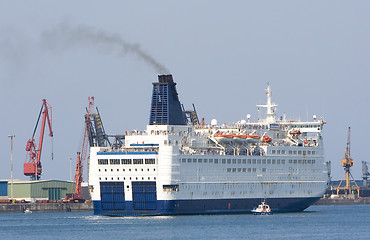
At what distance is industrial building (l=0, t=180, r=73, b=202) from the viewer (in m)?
176

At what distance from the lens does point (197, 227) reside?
10844 cm

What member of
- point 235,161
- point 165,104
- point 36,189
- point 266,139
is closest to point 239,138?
point 235,161

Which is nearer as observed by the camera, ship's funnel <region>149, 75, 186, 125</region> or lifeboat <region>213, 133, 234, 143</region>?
ship's funnel <region>149, 75, 186, 125</region>

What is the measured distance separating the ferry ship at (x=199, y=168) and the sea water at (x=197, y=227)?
1797 mm

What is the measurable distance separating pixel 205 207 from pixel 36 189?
194ft

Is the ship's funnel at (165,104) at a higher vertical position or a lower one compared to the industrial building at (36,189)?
higher

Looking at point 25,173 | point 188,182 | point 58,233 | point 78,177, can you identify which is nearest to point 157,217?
point 188,182

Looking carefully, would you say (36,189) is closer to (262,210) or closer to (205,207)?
(262,210)

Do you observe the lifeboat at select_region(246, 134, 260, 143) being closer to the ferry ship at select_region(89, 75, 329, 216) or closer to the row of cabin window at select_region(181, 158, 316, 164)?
the ferry ship at select_region(89, 75, 329, 216)

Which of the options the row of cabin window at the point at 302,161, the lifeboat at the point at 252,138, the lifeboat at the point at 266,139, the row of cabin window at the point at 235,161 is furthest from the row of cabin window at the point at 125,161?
the row of cabin window at the point at 302,161

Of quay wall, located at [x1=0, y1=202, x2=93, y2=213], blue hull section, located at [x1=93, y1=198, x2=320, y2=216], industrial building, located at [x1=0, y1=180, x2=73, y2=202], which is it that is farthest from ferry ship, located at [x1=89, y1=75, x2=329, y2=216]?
industrial building, located at [x1=0, y1=180, x2=73, y2=202]

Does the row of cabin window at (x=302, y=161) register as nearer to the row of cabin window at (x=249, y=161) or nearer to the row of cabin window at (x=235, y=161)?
the row of cabin window at (x=249, y=161)

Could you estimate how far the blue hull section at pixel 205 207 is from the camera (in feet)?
390

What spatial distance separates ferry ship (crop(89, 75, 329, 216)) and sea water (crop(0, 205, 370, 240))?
1797 mm
